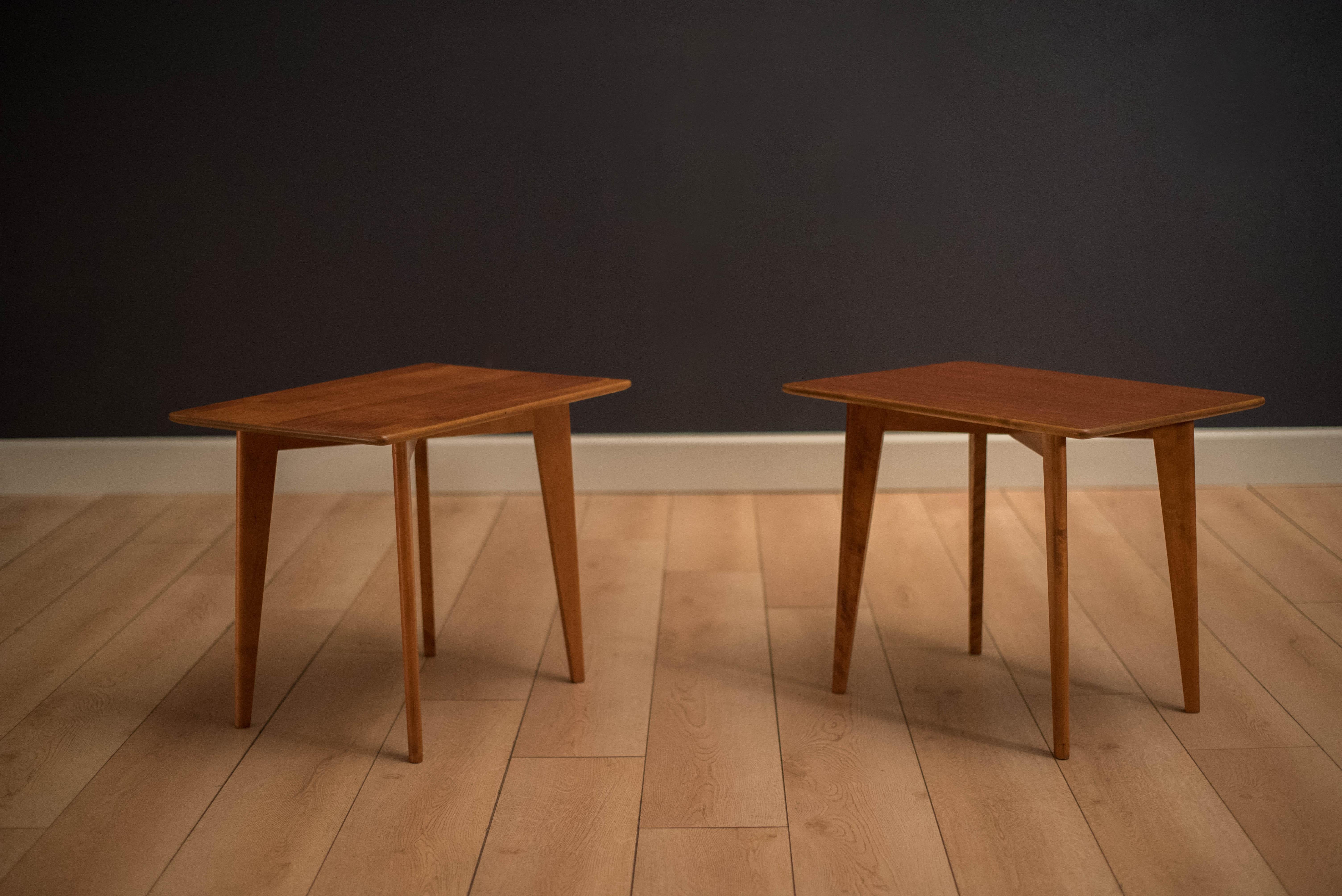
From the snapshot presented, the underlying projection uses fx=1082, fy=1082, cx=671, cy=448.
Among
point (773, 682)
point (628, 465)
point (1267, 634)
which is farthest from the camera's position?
point (628, 465)

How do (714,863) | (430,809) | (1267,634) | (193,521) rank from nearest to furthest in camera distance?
1. (714,863)
2. (430,809)
3. (1267,634)
4. (193,521)

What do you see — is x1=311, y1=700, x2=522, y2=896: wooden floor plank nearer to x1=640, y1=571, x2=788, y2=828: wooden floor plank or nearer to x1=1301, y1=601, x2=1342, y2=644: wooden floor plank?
x1=640, y1=571, x2=788, y2=828: wooden floor plank

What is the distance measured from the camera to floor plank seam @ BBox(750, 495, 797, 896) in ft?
4.15

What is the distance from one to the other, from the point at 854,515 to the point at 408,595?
0.65 meters

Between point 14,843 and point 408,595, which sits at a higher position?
point 408,595

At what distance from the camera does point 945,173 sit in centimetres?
260

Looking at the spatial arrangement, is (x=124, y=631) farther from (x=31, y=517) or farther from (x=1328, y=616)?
(x=1328, y=616)

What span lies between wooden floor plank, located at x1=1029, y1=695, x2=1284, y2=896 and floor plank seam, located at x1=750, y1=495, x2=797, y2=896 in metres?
0.36

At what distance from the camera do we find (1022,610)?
78.5 inches

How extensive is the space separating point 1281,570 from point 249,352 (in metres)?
2.40

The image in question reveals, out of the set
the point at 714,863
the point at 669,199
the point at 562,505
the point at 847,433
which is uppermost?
the point at 669,199

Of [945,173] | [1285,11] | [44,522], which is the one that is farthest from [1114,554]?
[44,522]

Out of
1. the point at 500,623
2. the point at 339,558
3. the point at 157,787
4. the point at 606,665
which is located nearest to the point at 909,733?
the point at 606,665

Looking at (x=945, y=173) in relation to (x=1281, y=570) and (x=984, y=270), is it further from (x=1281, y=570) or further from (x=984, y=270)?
(x=1281, y=570)
